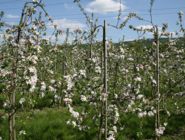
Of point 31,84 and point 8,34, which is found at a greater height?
point 8,34

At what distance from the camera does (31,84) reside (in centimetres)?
576

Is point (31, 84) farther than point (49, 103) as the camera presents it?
No

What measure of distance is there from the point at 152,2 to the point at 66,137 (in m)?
3.82

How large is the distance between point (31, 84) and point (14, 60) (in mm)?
900

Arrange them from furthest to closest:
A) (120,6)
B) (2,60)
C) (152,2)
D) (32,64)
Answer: (152,2)
(120,6)
(2,60)
(32,64)

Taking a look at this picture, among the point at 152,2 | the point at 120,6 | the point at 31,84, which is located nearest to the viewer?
the point at 31,84

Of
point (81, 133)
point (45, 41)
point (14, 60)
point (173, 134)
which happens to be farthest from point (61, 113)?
point (14, 60)

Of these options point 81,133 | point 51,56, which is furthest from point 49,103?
point 51,56

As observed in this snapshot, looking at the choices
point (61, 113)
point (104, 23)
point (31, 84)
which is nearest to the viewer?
point (31, 84)

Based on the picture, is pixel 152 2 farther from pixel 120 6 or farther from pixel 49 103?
pixel 49 103

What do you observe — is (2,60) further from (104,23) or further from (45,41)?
(104,23)

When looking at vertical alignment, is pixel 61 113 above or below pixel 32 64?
below

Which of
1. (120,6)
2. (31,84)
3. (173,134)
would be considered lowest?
(173,134)

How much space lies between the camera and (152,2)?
8562mm
